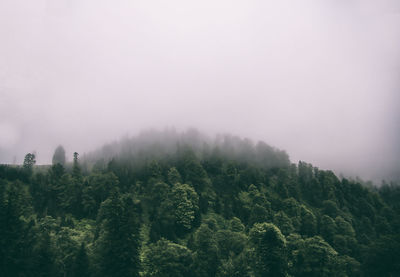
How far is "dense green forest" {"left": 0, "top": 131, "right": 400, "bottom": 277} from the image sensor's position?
180ft

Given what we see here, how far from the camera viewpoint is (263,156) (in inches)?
7515

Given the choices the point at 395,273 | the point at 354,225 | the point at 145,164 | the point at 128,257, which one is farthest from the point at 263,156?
the point at 128,257

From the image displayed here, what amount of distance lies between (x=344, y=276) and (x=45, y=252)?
2482 inches

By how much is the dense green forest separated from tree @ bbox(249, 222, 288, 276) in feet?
0.69

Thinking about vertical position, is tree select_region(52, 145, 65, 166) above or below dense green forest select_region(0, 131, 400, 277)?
above

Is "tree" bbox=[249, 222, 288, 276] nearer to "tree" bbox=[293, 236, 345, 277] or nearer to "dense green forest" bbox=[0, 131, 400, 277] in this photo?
"dense green forest" bbox=[0, 131, 400, 277]

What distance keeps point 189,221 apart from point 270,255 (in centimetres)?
4157

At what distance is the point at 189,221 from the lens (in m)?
97.5

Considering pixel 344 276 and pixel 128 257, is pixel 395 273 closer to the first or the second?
pixel 344 276

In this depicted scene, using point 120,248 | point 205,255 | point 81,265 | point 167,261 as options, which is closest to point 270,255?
point 205,255

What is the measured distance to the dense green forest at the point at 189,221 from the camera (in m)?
54.9

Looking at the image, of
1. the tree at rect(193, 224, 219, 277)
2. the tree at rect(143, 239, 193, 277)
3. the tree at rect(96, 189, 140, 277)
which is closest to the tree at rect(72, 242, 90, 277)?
the tree at rect(96, 189, 140, 277)

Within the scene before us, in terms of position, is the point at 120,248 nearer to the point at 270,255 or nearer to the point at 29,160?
the point at 270,255

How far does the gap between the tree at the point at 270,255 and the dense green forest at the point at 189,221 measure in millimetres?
210
